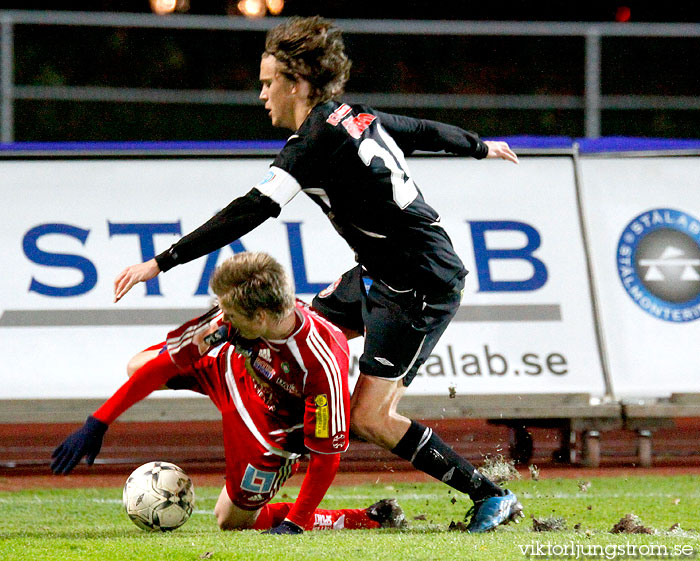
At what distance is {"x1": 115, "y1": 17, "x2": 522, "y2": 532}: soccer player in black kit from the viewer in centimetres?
414

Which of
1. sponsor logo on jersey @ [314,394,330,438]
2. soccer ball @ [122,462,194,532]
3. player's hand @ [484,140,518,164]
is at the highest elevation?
player's hand @ [484,140,518,164]

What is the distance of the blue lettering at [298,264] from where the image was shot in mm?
7016

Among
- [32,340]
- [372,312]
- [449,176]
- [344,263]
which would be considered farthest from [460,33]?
[372,312]

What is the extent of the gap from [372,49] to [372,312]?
568cm

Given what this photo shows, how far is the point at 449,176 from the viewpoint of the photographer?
23.7ft

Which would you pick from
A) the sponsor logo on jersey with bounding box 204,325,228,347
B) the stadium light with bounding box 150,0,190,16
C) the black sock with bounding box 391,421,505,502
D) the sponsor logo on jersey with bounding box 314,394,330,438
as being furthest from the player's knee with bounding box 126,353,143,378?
the stadium light with bounding box 150,0,190,16

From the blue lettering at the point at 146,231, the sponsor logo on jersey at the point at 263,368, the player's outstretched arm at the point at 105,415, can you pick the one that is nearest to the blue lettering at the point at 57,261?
the blue lettering at the point at 146,231

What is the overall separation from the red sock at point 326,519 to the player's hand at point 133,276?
1.33 metres

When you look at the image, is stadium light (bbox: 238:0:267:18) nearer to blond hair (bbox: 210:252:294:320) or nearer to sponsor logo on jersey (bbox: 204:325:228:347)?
sponsor logo on jersey (bbox: 204:325:228:347)

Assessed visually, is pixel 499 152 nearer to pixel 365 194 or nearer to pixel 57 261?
pixel 365 194

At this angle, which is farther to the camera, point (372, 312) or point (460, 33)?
point (460, 33)

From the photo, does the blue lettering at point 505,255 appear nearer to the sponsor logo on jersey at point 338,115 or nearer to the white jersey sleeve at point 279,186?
the sponsor logo on jersey at point 338,115

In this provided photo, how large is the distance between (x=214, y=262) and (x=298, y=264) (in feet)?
1.77

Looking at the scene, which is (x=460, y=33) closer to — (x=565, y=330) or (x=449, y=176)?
(x=449, y=176)
